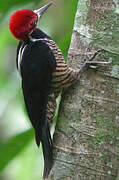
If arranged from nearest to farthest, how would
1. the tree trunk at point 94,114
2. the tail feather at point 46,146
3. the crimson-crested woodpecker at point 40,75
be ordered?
the tree trunk at point 94,114 → the tail feather at point 46,146 → the crimson-crested woodpecker at point 40,75

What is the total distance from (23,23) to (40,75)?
0.43m

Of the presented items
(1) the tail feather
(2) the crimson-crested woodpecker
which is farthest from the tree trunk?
(2) the crimson-crested woodpecker

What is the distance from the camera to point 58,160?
2668mm

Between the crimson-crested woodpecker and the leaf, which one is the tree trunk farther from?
the leaf

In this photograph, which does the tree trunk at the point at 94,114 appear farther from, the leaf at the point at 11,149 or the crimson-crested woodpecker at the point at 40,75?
the leaf at the point at 11,149

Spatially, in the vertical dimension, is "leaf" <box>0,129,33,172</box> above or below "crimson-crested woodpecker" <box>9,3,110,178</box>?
below

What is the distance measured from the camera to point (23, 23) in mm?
3041

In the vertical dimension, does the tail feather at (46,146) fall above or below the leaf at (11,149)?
above

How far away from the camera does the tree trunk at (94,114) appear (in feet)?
8.35

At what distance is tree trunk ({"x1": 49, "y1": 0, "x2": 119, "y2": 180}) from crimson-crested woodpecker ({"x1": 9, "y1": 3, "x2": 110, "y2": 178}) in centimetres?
18

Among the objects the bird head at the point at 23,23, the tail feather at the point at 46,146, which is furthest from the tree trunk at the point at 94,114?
the bird head at the point at 23,23

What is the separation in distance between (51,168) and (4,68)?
184 cm

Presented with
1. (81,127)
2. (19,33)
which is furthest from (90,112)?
(19,33)

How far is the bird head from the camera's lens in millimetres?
2955
